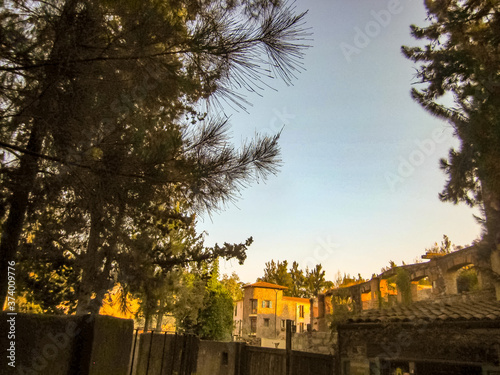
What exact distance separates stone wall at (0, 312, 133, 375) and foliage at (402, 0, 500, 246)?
6.27 m

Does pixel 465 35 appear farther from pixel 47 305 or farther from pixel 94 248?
pixel 47 305

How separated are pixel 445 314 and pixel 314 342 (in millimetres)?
8331

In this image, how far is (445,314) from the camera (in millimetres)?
8031

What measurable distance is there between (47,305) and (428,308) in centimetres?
938

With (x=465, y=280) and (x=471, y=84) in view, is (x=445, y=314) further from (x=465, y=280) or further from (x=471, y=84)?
(x=465, y=280)

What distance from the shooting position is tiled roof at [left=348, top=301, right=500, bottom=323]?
24.3 ft

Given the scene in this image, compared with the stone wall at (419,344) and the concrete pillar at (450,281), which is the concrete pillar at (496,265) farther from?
the concrete pillar at (450,281)

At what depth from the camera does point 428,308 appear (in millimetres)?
9320

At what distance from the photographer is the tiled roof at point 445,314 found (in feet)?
24.3

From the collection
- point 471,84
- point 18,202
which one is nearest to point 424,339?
point 471,84

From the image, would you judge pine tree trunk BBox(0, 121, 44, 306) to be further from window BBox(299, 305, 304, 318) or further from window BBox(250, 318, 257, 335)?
window BBox(299, 305, 304, 318)

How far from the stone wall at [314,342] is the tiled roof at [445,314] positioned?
5540mm

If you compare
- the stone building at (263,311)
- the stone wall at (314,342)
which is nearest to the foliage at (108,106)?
the stone wall at (314,342)

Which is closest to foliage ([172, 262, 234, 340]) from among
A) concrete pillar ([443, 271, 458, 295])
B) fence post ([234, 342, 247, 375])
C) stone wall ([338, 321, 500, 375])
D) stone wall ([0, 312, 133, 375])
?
fence post ([234, 342, 247, 375])
